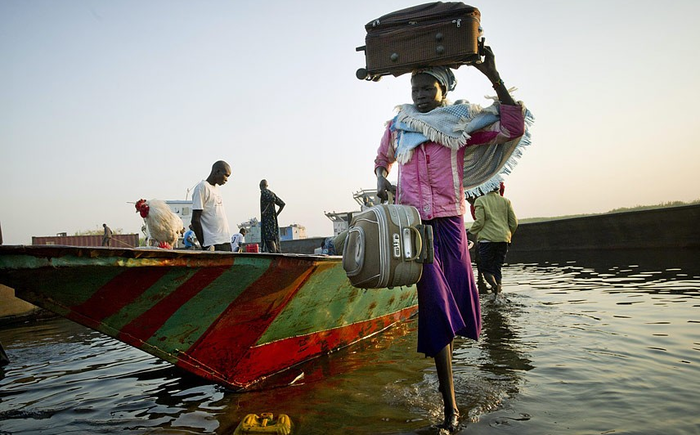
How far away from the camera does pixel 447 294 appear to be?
101 inches

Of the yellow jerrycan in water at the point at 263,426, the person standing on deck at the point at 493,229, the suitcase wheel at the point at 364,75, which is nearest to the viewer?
the yellow jerrycan in water at the point at 263,426

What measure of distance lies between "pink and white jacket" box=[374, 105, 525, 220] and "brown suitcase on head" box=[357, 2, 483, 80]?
400 millimetres

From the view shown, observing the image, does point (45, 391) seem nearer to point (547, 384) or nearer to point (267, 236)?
point (547, 384)

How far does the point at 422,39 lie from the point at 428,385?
2167 mm

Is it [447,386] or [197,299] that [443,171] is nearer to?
[447,386]

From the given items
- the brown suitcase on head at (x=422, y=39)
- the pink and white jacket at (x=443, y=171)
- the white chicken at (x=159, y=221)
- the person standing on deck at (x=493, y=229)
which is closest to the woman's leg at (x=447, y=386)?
the pink and white jacket at (x=443, y=171)

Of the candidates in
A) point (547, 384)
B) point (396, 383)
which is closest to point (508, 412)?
point (547, 384)

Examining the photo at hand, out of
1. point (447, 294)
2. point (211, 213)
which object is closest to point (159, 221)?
point (211, 213)

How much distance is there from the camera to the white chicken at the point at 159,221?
4.86m

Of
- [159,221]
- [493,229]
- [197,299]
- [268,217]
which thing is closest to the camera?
[197,299]

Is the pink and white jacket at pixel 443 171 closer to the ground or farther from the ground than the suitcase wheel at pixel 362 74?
closer to the ground

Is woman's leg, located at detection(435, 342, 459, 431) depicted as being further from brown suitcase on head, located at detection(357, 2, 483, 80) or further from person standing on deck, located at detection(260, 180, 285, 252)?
person standing on deck, located at detection(260, 180, 285, 252)

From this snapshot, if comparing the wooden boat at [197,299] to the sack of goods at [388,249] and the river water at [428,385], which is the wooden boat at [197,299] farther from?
the sack of goods at [388,249]

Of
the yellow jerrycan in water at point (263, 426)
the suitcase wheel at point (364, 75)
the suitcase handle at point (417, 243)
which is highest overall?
the suitcase wheel at point (364, 75)
